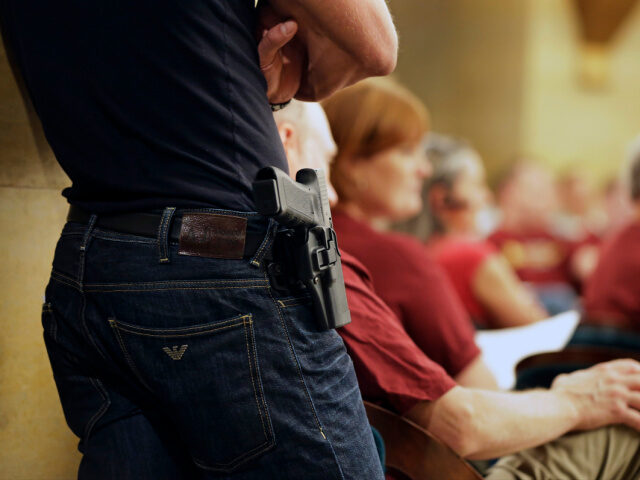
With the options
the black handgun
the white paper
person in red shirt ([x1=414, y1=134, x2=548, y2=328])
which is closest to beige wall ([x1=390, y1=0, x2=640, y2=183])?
person in red shirt ([x1=414, y1=134, x2=548, y2=328])

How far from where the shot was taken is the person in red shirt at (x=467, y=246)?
313cm

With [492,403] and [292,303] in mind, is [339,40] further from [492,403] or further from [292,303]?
[492,403]

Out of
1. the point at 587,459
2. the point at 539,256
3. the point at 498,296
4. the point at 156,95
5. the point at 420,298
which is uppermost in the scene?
the point at 156,95

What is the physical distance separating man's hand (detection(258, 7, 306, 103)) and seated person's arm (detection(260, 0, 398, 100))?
0.5 inches

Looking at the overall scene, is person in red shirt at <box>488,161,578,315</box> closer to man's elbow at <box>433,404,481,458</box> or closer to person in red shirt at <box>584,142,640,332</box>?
person in red shirt at <box>584,142,640,332</box>

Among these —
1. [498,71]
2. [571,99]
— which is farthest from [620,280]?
[571,99]

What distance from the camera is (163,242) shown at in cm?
91

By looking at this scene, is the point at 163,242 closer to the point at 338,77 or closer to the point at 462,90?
the point at 338,77

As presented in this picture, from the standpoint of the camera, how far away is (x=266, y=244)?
93 centimetres

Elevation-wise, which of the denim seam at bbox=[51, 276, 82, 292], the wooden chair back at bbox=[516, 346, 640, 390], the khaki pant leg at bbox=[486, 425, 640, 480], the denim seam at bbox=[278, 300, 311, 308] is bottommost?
the khaki pant leg at bbox=[486, 425, 640, 480]

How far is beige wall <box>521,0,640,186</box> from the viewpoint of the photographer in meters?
11.0

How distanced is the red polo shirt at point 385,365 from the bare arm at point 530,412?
0.03 metres

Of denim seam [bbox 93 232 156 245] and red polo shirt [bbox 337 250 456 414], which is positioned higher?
denim seam [bbox 93 232 156 245]

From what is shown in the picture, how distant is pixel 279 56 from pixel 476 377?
3.35ft
